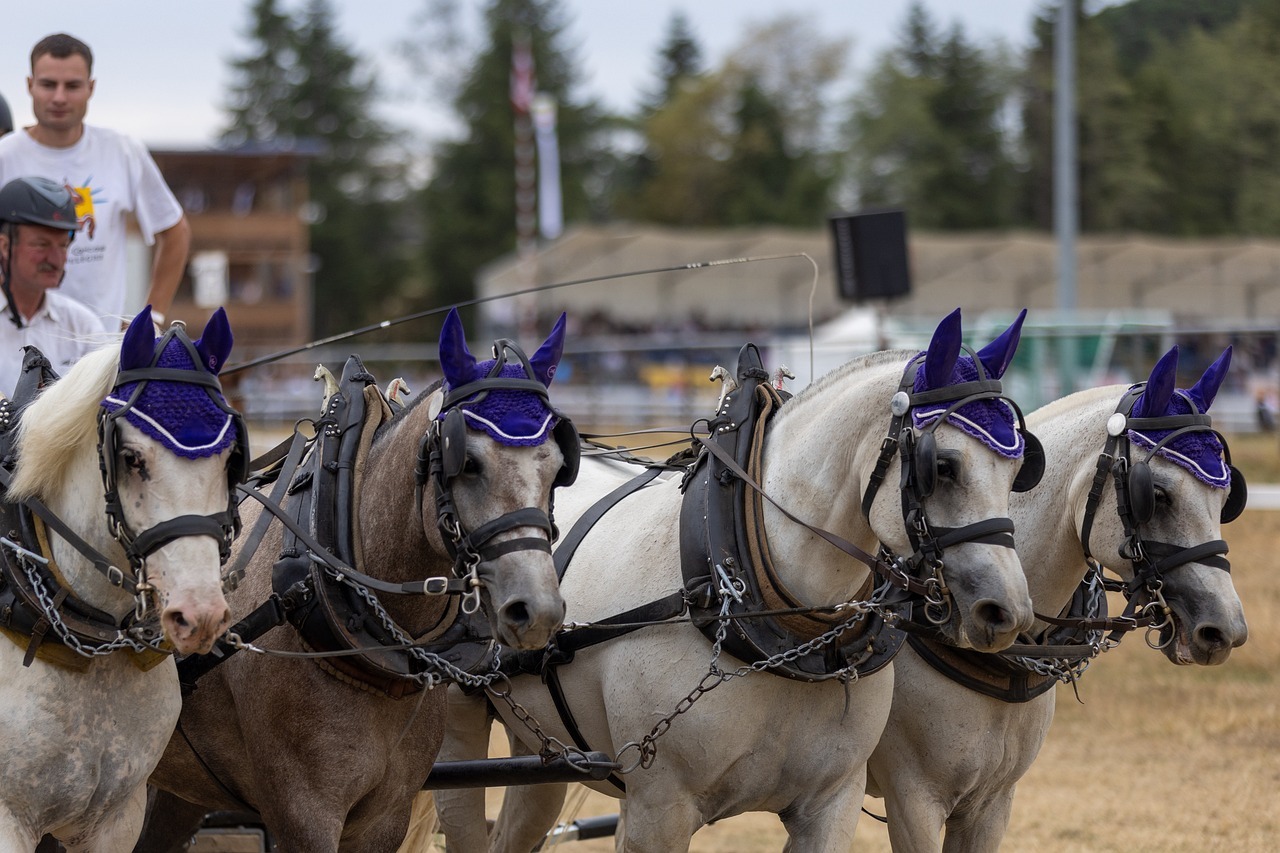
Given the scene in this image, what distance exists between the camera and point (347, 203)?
57.4m

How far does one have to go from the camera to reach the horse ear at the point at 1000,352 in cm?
→ 387

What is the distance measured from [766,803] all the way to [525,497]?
126cm

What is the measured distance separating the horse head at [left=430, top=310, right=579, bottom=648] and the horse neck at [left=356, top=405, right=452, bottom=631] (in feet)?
0.82

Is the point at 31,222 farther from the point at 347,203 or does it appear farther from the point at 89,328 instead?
the point at 347,203

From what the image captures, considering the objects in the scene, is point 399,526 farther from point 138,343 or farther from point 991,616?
point 991,616

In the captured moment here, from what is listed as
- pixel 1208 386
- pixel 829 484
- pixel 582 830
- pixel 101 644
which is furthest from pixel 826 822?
pixel 101 644

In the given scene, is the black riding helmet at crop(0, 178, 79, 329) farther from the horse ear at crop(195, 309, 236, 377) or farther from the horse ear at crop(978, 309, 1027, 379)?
the horse ear at crop(978, 309, 1027, 379)

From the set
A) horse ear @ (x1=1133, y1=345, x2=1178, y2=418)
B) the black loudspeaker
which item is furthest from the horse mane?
the black loudspeaker

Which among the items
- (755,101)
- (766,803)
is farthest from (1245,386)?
(755,101)

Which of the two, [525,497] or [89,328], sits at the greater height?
[89,328]

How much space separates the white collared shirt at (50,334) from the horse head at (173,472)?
1072 mm

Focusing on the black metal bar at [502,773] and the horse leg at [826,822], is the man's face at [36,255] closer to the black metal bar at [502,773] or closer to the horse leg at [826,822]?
the black metal bar at [502,773]

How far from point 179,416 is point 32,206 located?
126 cm

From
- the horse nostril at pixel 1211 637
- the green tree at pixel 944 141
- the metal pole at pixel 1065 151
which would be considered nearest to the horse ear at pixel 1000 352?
the horse nostril at pixel 1211 637
